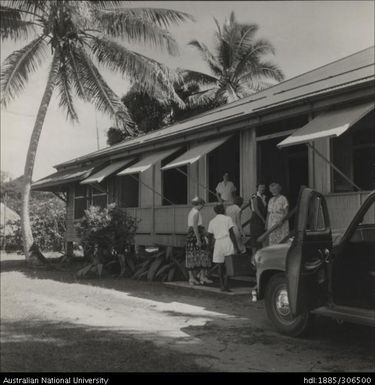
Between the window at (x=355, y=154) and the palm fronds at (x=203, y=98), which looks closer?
the window at (x=355, y=154)

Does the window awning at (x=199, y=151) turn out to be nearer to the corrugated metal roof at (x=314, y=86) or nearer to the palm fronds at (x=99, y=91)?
the corrugated metal roof at (x=314, y=86)

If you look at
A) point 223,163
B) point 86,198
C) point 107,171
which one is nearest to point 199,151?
point 223,163

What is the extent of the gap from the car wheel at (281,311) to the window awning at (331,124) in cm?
273

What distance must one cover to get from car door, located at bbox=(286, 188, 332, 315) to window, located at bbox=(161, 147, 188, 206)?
1068 cm

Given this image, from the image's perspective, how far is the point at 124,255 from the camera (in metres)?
13.9

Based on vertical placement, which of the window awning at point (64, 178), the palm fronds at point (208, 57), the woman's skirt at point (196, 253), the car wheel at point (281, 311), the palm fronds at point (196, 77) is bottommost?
the car wheel at point (281, 311)

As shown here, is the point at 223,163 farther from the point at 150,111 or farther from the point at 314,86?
the point at 150,111

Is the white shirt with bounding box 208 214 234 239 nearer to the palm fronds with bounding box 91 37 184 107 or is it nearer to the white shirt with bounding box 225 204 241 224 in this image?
the white shirt with bounding box 225 204 241 224

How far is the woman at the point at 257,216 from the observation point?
10086 millimetres

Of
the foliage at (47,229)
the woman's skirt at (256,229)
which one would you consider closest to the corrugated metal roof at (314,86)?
the woman's skirt at (256,229)

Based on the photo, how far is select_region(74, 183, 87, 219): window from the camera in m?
22.0

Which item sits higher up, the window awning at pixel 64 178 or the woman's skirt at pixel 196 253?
the window awning at pixel 64 178

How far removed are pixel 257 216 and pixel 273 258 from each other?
12.1 feet

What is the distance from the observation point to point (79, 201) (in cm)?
2238
